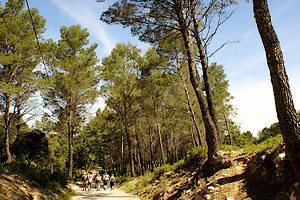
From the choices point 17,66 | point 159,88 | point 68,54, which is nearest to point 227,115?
point 159,88

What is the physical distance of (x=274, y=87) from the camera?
520 centimetres

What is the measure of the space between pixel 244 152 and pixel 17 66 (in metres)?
14.0

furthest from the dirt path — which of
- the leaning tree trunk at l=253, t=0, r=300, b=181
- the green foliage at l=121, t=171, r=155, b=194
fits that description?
the leaning tree trunk at l=253, t=0, r=300, b=181

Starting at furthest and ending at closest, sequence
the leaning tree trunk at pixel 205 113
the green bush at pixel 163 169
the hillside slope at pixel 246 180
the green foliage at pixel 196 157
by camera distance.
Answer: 1. the green bush at pixel 163 169
2. the green foliage at pixel 196 157
3. the leaning tree trunk at pixel 205 113
4. the hillside slope at pixel 246 180

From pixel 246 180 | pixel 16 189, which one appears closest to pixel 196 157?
pixel 246 180

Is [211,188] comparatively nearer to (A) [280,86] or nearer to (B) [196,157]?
(A) [280,86]

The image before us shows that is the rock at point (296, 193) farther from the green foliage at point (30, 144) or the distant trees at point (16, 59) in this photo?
the green foliage at point (30, 144)

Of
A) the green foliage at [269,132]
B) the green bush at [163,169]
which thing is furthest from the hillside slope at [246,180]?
the green foliage at [269,132]

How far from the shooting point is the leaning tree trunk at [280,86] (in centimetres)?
482

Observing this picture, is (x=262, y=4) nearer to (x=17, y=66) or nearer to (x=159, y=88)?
(x=17, y=66)

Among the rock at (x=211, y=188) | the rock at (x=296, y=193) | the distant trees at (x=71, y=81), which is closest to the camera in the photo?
the rock at (x=296, y=193)

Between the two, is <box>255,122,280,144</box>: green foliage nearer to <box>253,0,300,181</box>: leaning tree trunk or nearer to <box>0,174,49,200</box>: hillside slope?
<box>0,174,49,200</box>: hillside slope

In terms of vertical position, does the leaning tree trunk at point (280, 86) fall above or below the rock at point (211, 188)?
above

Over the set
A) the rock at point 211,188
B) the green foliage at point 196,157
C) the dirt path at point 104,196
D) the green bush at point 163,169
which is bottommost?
the dirt path at point 104,196
